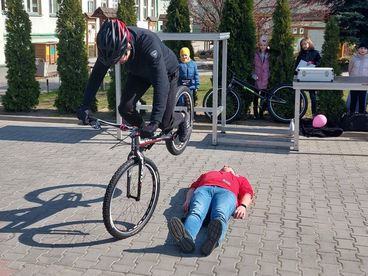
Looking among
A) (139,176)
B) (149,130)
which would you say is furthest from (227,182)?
(149,130)

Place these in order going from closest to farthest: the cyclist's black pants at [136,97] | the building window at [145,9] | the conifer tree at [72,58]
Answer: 1. the cyclist's black pants at [136,97]
2. the conifer tree at [72,58]
3. the building window at [145,9]

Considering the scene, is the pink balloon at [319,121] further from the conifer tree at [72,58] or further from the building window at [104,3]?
the building window at [104,3]

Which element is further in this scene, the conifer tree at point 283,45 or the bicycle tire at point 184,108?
the conifer tree at point 283,45

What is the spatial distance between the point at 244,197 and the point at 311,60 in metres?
5.67

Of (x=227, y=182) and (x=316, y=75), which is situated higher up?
(x=316, y=75)

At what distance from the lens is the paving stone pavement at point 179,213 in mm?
4152

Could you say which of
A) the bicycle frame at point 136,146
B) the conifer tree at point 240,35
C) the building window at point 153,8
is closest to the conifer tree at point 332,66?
the conifer tree at point 240,35

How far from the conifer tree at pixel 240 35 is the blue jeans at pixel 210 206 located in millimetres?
5959

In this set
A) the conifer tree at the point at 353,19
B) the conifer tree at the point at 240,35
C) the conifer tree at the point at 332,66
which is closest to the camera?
the conifer tree at the point at 332,66

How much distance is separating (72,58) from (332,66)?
18.4 ft

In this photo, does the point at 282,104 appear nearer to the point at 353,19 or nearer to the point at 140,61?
the point at 140,61

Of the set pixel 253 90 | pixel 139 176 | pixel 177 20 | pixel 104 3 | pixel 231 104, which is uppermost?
pixel 104 3

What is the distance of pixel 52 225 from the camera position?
4.98m

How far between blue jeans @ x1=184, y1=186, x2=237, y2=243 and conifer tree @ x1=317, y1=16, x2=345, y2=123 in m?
5.92
